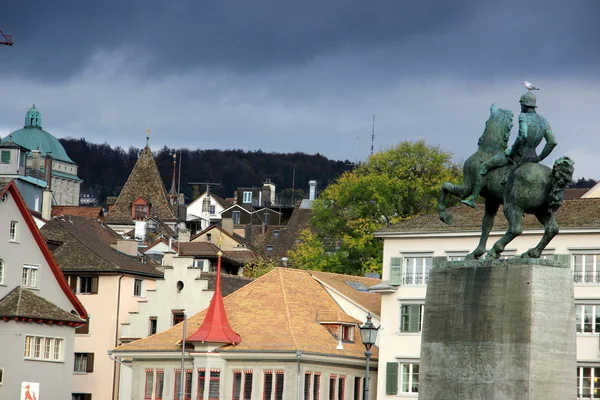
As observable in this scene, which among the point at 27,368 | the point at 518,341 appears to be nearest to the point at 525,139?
the point at 518,341

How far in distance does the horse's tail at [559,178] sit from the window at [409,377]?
46.7 meters

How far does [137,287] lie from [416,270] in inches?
936

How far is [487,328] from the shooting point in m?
32.8

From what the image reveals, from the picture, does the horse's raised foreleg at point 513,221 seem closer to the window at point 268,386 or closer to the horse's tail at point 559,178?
the horse's tail at point 559,178

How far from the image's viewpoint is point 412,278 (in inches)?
3179

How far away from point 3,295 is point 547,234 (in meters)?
57.1

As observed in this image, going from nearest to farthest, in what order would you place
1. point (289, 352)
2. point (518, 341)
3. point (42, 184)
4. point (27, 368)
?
point (518, 341) → point (289, 352) → point (27, 368) → point (42, 184)

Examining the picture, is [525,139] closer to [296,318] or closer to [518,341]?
[518,341]

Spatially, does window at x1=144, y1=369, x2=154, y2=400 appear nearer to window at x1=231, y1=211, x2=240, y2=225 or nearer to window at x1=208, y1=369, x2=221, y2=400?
window at x1=208, y1=369, x2=221, y2=400

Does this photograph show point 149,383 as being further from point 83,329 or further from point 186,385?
point 83,329

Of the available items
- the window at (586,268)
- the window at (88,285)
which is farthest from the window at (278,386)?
the window at (88,285)

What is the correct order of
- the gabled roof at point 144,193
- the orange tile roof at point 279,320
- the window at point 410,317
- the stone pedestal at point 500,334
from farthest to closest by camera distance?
the gabled roof at point 144,193 < the orange tile roof at point 279,320 < the window at point 410,317 < the stone pedestal at point 500,334

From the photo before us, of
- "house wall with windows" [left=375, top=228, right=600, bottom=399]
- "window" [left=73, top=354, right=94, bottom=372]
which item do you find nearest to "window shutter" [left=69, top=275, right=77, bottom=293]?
"window" [left=73, top=354, right=94, bottom=372]

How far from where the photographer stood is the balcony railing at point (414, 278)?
80.2 m
